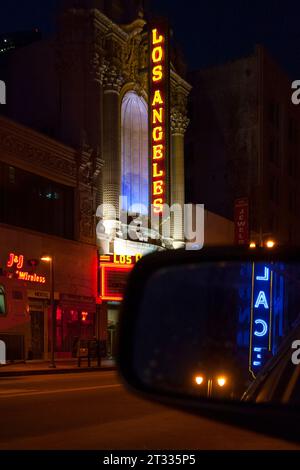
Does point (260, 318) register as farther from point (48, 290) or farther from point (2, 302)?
point (48, 290)

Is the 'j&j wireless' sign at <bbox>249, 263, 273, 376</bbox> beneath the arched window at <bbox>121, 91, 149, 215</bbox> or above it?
beneath

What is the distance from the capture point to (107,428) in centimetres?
887

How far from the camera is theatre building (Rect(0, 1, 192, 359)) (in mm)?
32031

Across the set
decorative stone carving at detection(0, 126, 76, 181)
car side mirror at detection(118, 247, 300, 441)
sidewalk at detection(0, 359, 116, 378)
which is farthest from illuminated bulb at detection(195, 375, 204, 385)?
decorative stone carving at detection(0, 126, 76, 181)

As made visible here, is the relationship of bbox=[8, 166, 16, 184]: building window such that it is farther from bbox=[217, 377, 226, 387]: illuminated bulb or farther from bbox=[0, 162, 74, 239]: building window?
bbox=[217, 377, 226, 387]: illuminated bulb

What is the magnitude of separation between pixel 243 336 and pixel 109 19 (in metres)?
36.0

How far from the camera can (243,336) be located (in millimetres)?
2998

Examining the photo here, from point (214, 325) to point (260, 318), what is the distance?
1.82 feet

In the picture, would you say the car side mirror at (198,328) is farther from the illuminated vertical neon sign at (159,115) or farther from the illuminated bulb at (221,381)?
the illuminated vertical neon sign at (159,115)

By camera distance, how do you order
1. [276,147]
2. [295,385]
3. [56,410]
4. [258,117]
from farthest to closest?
1. [276,147]
2. [258,117]
3. [56,410]
4. [295,385]

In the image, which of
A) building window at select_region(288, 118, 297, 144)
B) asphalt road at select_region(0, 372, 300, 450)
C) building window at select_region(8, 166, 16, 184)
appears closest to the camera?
asphalt road at select_region(0, 372, 300, 450)

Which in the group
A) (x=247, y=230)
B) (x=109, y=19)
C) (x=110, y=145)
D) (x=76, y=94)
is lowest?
(x=247, y=230)
